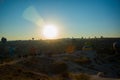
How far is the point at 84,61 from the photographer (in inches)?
1475

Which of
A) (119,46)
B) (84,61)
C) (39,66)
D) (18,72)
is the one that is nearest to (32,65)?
(39,66)

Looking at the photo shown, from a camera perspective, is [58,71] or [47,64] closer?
[58,71]

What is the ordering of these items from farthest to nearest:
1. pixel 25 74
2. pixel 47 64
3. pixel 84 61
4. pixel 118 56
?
pixel 118 56, pixel 84 61, pixel 47 64, pixel 25 74

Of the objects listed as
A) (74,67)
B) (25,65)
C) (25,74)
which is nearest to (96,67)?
(74,67)

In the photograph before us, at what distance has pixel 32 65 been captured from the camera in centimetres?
2775

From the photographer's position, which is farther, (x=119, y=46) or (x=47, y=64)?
(x=119, y=46)

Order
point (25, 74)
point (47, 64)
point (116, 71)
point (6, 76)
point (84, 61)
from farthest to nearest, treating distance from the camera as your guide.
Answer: point (84, 61) < point (116, 71) < point (47, 64) < point (25, 74) < point (6, 76)

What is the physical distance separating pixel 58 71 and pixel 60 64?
2.09 metres

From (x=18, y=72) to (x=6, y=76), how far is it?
232cm

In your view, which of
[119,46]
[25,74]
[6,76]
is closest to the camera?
[6,76]

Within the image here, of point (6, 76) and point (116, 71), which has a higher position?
point (6, 76)

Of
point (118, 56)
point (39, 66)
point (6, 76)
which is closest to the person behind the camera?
point (6, 76)

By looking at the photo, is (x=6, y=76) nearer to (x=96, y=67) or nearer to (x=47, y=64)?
(x=47, y=64)

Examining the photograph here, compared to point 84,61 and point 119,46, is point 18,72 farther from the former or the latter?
point 119,46
